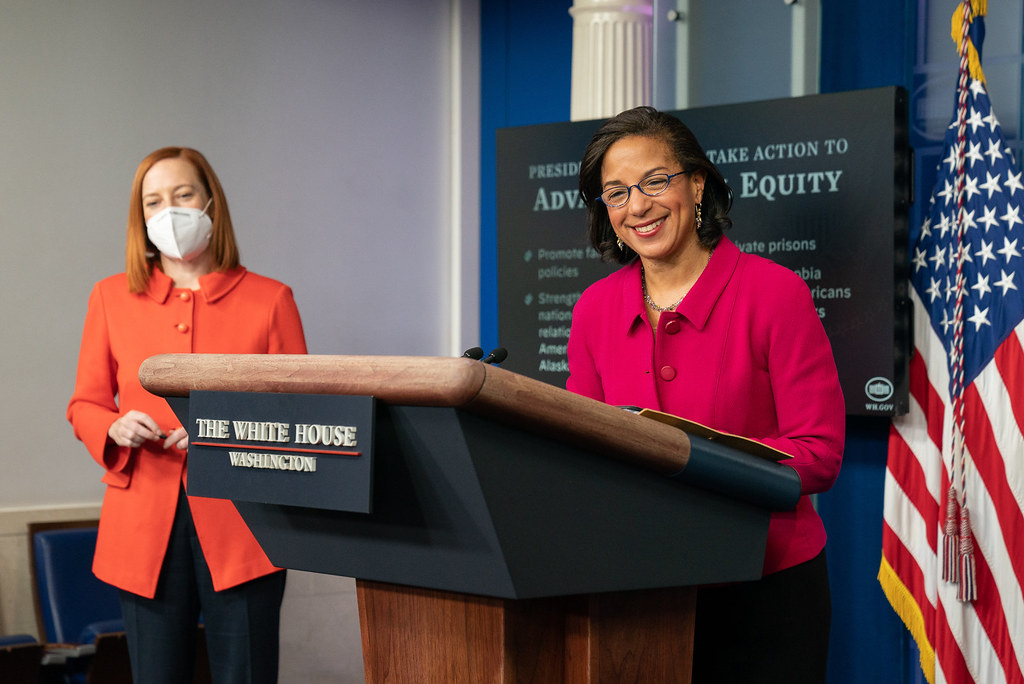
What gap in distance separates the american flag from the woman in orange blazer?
162cm

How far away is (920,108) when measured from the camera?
2.92m

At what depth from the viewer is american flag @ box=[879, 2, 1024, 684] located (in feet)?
7.98

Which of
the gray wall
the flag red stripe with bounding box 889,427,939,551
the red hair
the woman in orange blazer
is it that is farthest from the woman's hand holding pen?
the flag red stripe with bounding box 889,427,939,551

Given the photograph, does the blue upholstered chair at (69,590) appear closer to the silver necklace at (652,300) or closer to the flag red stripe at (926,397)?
the silver necklace at (652,300)

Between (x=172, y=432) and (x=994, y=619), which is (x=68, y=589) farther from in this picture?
(x=994, y=619)

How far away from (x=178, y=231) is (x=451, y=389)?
1665 mm

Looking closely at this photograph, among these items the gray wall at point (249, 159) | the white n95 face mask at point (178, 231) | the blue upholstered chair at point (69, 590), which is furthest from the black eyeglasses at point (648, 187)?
the gray wall at point (249, 159)

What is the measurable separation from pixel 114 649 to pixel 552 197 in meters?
1.88

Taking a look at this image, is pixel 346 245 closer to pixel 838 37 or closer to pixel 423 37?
pixel 423 37

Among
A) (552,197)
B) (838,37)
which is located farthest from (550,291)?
(838,37)

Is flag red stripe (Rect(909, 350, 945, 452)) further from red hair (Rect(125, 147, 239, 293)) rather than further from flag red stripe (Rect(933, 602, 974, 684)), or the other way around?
red hair (Rect(125, 147, 239, 293))

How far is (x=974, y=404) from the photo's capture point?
2.50 meters

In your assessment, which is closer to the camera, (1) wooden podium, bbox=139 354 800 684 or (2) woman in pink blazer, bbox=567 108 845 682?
(1) wooden podium, bbox=139 354 800 684

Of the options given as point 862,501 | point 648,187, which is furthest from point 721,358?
point 862,501
